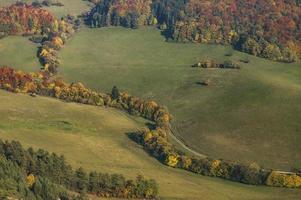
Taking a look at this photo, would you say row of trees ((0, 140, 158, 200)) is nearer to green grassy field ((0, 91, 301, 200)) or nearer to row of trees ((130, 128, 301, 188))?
green grassy field ((0, 91, 301, 200))

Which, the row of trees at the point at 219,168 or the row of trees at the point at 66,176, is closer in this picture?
the row of trees at the point at 66,176

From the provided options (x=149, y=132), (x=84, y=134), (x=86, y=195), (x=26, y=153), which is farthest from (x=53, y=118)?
(x=86, y=195)

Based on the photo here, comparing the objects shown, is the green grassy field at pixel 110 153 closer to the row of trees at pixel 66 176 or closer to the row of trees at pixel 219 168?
the row of trees at pixel 219 168

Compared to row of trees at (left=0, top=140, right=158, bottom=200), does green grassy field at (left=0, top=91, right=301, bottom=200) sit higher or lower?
lower

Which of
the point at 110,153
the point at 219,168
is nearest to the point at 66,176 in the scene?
the point at 110,153

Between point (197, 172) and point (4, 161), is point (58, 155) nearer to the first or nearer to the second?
point (4, 161)

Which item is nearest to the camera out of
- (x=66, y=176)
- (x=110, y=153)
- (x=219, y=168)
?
(x=66, y=176)

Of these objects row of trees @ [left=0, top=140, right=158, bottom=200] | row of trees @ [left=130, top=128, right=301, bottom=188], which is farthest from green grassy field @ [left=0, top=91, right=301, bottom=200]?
row of trees @ [left=0, top=140, right=158, bottom=200]

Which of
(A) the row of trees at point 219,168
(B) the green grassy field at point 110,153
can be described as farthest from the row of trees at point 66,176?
(A) the row of trees at point 219,168

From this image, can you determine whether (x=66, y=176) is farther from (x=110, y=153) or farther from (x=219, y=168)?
(x=219, y=168)
